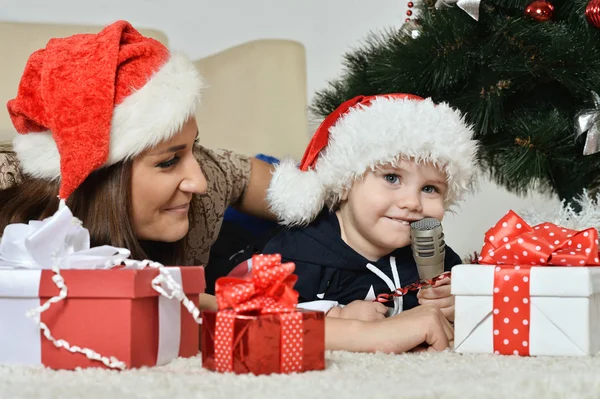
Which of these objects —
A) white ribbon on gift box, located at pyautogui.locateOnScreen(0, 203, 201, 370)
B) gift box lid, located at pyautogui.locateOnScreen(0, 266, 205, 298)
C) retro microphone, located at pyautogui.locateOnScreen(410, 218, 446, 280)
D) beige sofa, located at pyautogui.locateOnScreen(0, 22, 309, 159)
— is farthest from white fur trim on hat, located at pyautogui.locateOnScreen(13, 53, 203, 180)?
beige sofa, located at pyautogui.locateOnScreen(0, 22, 309, 159)

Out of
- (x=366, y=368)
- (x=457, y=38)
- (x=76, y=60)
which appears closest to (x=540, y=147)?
(x=457, y=38)

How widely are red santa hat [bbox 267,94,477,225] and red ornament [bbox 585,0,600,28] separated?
0.33 meters

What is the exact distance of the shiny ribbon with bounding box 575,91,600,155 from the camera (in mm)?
1551

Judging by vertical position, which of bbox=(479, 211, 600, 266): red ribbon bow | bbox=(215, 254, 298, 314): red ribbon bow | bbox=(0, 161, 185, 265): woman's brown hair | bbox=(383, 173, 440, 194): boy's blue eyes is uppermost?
bbox=(383, 173, 440, 194): boy's blue eyes

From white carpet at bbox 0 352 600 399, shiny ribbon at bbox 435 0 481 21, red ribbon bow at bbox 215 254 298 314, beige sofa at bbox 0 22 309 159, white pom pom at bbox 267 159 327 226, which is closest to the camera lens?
white carpet at bbox 0 352 600 399

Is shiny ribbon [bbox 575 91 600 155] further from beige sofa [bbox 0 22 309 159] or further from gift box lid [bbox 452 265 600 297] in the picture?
beige sofa [bbox 0 22 309 159]

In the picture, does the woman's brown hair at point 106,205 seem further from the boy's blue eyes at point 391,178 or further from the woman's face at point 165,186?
the boy's blue eyes at point 391,178

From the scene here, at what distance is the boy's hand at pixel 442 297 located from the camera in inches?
50.8

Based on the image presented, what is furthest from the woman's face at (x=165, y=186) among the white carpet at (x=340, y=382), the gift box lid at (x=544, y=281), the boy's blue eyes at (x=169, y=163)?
the gift box lid at (x=544, y=281)

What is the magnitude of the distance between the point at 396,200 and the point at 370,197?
5 centimetres

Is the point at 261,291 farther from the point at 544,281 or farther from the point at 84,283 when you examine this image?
the point at 544,281

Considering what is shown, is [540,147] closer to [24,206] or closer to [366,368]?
[366,368]

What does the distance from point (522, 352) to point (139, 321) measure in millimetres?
529

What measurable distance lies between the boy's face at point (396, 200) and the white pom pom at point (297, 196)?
0.28ft
